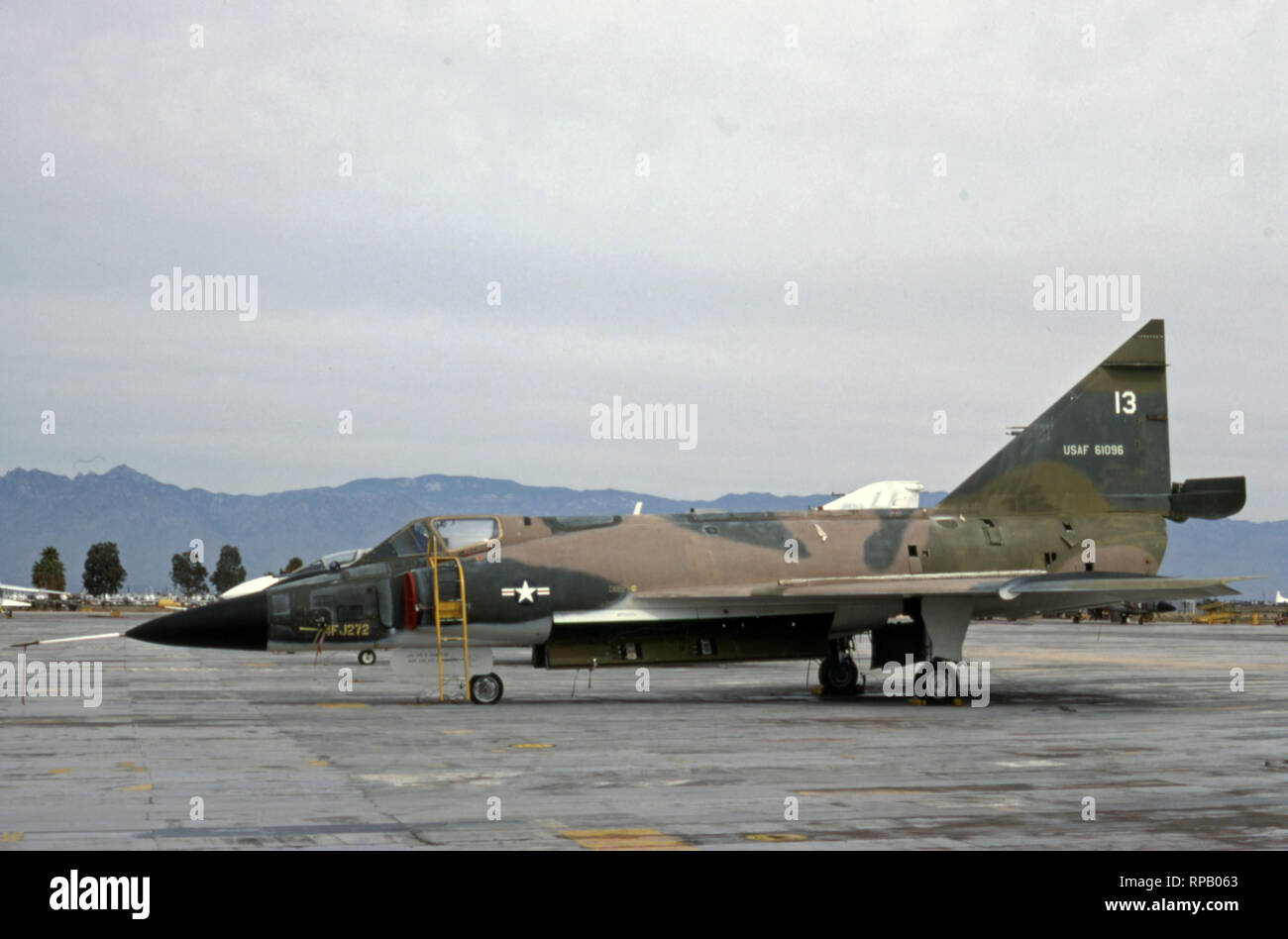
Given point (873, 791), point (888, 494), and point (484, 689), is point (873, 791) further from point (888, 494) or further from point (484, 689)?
point (888, 494)

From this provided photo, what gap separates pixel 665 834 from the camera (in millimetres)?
9453

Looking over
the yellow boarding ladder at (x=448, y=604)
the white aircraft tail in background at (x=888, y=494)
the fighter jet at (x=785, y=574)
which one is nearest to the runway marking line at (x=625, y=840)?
the yellow boarding ladder at (x=448, y=604)

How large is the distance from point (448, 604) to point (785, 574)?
19.4 ft

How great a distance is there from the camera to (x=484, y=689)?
21.3 metres

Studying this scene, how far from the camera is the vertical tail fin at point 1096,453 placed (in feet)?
79.3

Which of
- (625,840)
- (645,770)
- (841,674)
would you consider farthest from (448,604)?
(625,840)

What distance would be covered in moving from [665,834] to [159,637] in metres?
13.1

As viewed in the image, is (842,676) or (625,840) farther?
(842,676)

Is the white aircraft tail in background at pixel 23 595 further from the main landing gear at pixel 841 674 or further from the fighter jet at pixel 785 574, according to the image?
the main landing gear at pixel 841 674

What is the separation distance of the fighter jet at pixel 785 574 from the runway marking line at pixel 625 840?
11.8 m

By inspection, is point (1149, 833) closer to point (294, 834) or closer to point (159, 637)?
point (294, 834)

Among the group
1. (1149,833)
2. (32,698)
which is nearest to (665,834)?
(1149,833)

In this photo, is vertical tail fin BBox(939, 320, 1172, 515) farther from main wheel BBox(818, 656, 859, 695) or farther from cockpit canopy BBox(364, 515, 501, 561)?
cockpit canopy BBox(364, 515, 501, 561)

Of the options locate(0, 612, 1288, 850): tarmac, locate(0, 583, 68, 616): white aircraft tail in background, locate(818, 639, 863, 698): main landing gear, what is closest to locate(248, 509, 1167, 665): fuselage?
locate(818, 639, 863, 698): main landing gear
